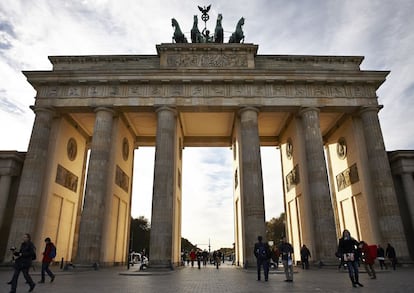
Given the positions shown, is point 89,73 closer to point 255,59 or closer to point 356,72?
point 255,59

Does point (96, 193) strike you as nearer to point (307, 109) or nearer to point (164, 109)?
point (164, 109)

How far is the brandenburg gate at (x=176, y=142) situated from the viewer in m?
21.9

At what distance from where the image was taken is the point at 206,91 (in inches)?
998

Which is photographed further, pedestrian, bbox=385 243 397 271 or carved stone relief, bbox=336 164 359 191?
carved stone relief, bbox=336 164 359 191

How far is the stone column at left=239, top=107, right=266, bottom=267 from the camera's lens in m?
21.2

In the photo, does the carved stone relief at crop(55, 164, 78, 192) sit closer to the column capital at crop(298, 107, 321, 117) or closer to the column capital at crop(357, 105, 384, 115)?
the column capital at crop(298, 107, 321, 117)

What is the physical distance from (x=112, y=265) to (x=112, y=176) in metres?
6.98

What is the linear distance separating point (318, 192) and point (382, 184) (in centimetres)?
488

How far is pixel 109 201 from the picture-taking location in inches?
945

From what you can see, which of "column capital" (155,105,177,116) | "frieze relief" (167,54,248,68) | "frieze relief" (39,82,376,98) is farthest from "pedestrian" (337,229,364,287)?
"frieze relief" (167,54,248,68)

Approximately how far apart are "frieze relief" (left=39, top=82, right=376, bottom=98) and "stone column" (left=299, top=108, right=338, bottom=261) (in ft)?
6.76

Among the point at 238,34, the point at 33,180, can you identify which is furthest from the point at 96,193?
the point at 238,34

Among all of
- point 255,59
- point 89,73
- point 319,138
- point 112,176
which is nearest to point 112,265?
point 112,176

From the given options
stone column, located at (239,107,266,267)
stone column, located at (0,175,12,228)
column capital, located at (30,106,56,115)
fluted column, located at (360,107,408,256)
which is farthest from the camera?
column capital, located at (30,106,56,115)
